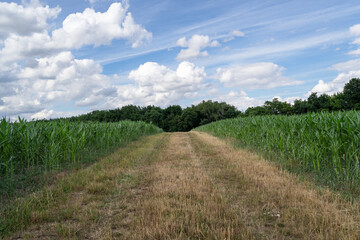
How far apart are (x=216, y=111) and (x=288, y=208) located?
9077cm

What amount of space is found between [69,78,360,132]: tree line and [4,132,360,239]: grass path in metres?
55.2

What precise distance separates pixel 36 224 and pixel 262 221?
4225 mm

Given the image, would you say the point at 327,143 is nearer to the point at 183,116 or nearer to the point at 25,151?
the point at 25,151

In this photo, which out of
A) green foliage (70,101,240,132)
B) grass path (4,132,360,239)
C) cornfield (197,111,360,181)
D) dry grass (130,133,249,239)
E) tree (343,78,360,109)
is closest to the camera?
dry grass (130,133,249,239)

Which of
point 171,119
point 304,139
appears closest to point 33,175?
point 304,139

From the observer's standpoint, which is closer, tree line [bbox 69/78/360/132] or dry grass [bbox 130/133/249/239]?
dry grass [bbox 130/133/249/239]

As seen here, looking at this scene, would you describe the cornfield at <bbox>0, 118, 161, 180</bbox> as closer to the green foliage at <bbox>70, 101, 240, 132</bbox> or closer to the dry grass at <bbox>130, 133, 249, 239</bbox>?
the dry grass at <bbox>130, 133, 249, 239</bbox>

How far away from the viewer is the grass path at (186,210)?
138 inches

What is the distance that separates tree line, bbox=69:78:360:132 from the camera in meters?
53.7

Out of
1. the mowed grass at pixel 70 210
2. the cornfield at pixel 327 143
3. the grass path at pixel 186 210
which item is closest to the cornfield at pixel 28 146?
the mowed grass at pixel 70 210

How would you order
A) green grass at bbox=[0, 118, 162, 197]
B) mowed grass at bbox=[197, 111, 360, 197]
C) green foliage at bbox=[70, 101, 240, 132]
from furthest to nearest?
green foliage at bbox=[70, 101, 240, 132], green grass at bbox=[0, 118, 162, 197], mowed grass at bbox=[197, 111, 360, 197]

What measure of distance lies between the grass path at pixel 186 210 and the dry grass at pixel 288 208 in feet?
0.05

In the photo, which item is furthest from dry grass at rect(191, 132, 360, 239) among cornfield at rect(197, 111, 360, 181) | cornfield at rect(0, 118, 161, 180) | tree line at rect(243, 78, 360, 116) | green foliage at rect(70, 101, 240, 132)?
green foliage at rect(70, 101, 240, 132)

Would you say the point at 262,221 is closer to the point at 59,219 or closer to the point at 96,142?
the point at 59,219
